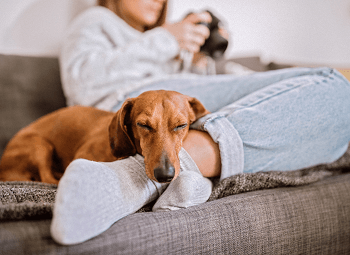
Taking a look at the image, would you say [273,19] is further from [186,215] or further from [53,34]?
[186,215]

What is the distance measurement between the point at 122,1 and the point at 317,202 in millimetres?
1494

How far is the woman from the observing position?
52 cm

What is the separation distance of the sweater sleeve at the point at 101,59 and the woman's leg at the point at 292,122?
22.3 inches

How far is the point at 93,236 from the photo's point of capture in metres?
0.47

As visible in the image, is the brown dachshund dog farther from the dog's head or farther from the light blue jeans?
the light blue jeans

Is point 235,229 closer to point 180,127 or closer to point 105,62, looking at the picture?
point 180,127

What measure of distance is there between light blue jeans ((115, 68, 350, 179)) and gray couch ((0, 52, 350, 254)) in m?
0.05

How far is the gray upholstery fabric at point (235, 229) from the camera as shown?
0.45 meters

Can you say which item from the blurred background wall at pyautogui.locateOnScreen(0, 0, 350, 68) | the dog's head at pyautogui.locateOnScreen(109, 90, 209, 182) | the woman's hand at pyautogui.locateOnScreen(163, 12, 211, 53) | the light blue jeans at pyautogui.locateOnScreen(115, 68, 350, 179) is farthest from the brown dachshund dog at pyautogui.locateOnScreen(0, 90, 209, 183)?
the blurred background wall at pyautogui.locateOnScreen(0, 0, 350, 68)

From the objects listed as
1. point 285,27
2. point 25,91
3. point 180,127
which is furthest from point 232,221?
point 285,27

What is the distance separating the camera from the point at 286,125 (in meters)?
0.80

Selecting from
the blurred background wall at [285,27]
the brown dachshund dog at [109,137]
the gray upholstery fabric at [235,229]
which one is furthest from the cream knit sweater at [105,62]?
the blurred background wall at [285,27]

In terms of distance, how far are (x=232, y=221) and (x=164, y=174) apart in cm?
21

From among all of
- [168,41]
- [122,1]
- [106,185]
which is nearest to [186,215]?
[106,185]
